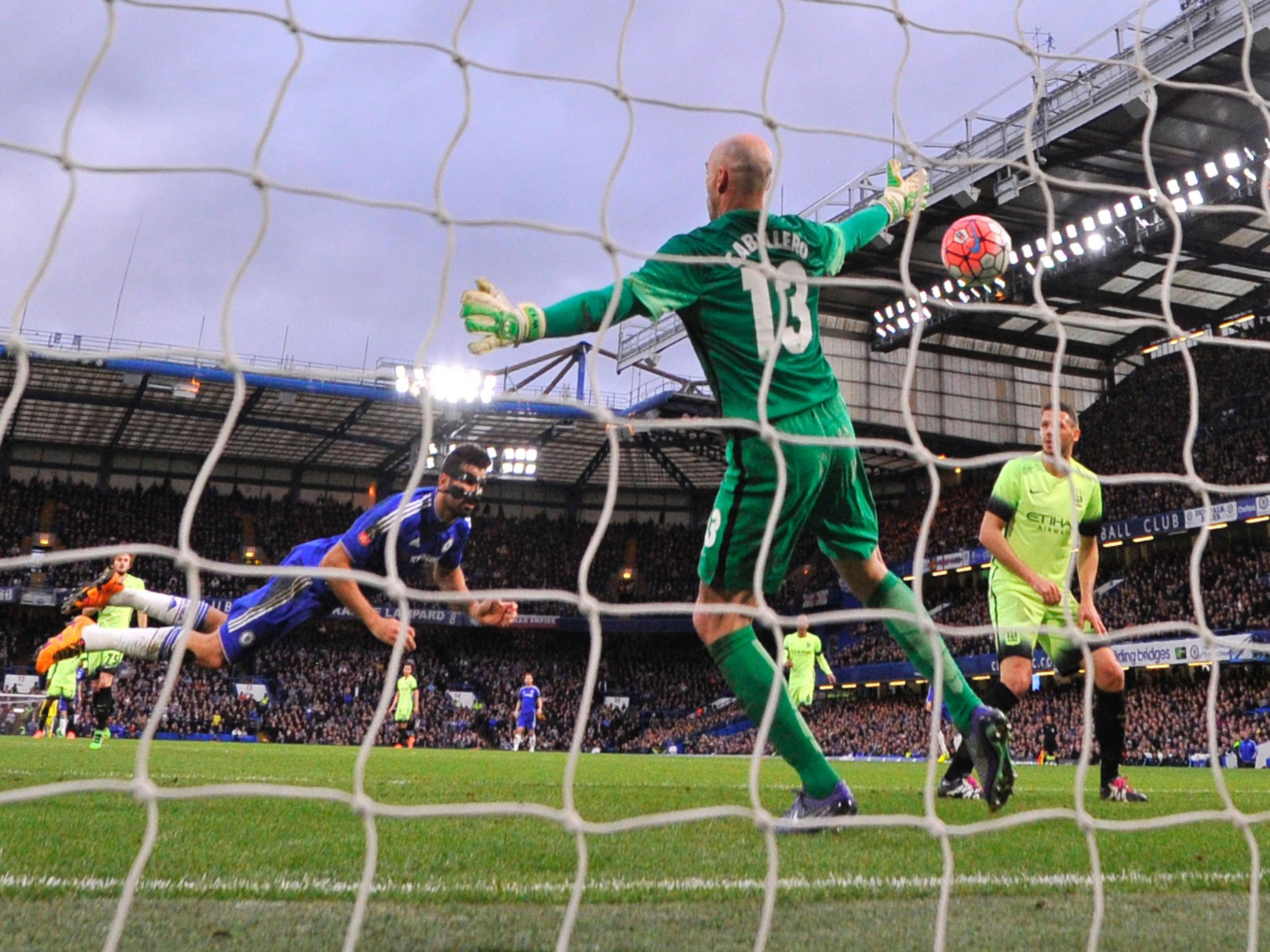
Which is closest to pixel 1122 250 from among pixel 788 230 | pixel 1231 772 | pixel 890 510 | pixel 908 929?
pixel 1231 772

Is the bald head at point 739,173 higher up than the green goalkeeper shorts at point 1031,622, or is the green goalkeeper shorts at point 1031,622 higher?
the bald head at point 739,173

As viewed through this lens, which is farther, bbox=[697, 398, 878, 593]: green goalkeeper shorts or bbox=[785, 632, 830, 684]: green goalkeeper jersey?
bbox=[785, 632, 830, 684]: green goalkeeper jersey

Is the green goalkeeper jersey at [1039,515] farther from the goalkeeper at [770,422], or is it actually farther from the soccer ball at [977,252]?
the goalkeeper at [770,422]

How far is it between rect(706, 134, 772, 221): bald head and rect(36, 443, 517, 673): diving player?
2.01 m

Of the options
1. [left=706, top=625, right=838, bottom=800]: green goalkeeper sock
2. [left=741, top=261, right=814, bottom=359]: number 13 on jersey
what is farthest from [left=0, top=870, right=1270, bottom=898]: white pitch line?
[left=741, top=261, right=814, bottom=359]: number 13 on jersey

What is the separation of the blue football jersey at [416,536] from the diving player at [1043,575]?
9.31 feet

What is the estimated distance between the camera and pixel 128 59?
2.83 metres

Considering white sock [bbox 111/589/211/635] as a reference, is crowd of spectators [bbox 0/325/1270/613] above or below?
above

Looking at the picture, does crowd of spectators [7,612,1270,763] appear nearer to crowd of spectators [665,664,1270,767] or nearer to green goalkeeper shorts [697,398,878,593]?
crowd of spectators [665,664,1270,767]

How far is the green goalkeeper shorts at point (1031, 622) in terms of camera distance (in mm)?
5535

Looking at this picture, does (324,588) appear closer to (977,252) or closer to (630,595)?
(977,252)

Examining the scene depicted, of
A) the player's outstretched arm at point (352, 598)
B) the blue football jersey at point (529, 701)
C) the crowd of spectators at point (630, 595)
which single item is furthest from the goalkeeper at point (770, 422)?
the crowd of spectators at point (630, 595)

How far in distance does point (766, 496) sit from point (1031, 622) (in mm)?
3238

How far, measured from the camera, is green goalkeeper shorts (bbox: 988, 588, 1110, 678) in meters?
5.54
